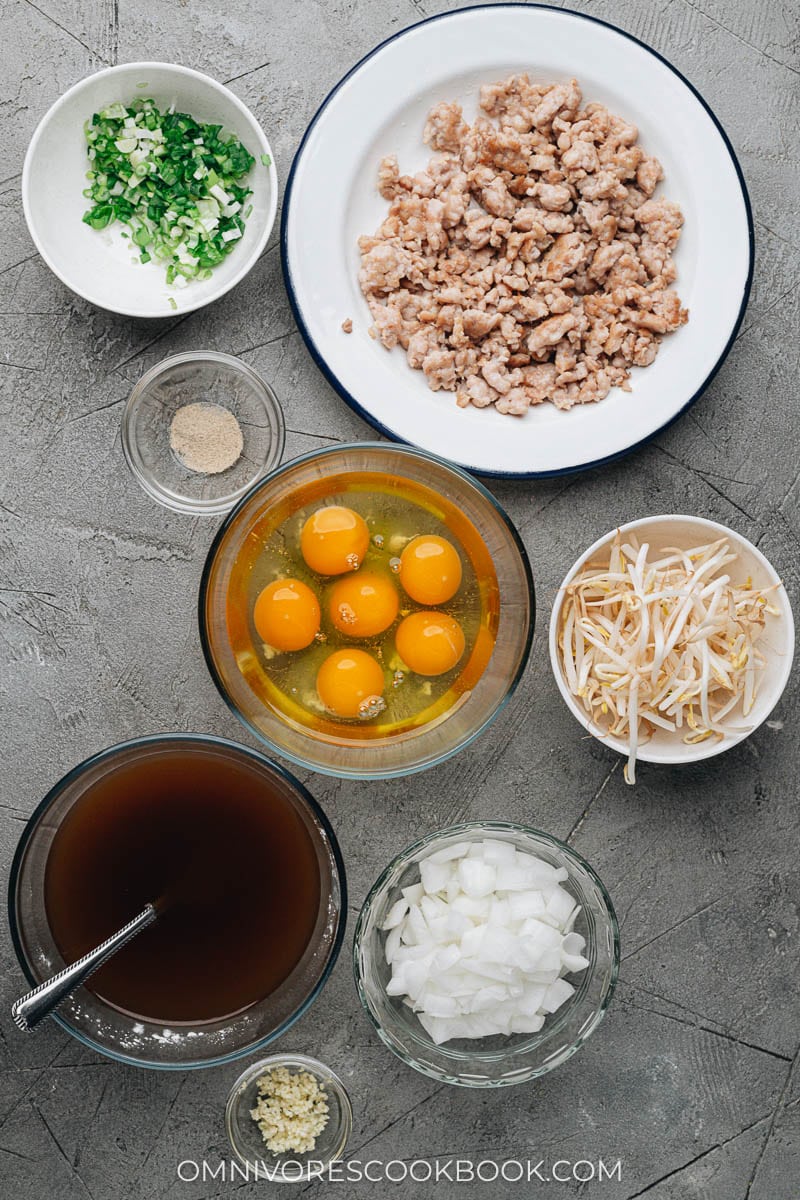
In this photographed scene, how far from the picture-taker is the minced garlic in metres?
1.96

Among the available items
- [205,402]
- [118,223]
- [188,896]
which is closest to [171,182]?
[118,223]

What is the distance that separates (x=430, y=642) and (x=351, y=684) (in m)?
0.17

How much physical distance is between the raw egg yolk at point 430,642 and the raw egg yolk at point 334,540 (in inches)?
→ 6.6

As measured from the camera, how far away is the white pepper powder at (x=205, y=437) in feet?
6.68

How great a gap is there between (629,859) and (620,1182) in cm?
70

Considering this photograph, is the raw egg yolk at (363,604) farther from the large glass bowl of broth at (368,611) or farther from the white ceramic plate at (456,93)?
the white ceramic plate at (456,93)

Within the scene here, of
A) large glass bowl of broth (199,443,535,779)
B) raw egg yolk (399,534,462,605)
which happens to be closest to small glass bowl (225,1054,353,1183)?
large glass bowl of broth (199,443,535,779)

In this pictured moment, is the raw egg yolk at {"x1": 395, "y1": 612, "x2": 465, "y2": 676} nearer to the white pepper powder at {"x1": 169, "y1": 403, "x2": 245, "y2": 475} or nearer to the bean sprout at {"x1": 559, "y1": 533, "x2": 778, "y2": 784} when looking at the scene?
the bean sprout at {"x1": 559, "y1": 533, "x2": 778, "y2": 784}

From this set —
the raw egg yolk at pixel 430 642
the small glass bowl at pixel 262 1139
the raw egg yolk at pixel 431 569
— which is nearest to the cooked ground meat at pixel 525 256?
the raw egg yolk at pixel 431 569

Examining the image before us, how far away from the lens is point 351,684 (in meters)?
1.84

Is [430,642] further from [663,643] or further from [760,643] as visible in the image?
[760,643]

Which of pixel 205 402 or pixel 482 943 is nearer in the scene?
pixel 482 943

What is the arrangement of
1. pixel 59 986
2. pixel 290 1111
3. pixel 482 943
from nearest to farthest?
pixel 59 986 < pixel 482 943 < pixel 290 1111

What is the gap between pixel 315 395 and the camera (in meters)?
2.04
